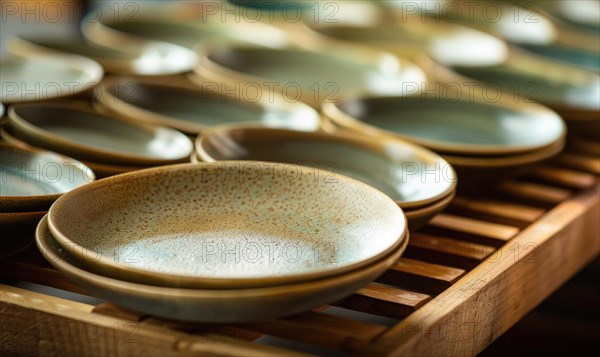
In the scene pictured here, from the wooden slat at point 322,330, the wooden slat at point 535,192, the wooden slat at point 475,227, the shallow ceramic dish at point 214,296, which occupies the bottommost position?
the wooden slat at point 535,192

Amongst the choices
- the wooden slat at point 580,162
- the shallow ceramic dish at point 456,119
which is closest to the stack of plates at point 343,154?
the shallow ceramic dish at point 456,119

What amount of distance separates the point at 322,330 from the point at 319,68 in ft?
2.78

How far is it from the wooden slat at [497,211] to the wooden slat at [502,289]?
0.02 meters

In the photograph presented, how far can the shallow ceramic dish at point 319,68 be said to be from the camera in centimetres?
138

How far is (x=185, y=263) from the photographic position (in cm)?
75

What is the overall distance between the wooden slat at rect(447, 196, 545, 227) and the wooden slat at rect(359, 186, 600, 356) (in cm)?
2

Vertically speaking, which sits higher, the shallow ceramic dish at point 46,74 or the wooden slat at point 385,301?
the shallow ceramic dish at point 46,74

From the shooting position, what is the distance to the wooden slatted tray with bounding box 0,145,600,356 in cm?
Answer: 69

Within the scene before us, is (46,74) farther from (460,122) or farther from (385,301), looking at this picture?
(385,301)

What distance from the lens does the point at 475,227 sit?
974mm

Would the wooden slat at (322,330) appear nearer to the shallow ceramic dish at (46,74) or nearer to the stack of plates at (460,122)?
the stack of plates at (460,122)

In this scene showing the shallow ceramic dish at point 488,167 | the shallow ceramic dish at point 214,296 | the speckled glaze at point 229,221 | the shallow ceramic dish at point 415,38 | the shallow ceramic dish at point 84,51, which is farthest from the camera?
the shallow ceramic dish at point 415,38

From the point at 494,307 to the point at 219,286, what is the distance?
312 mm

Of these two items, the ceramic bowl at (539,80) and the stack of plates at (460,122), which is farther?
the ceramic bowl at (539,80)
